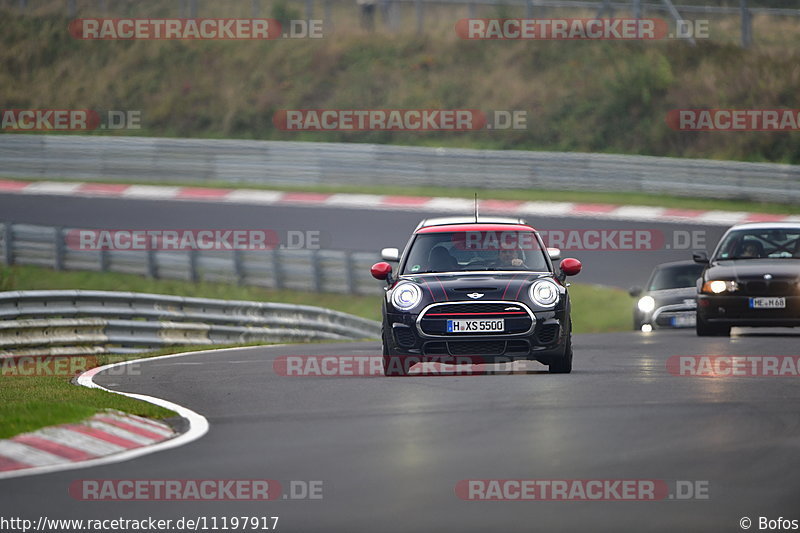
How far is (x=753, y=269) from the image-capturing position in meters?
18.5

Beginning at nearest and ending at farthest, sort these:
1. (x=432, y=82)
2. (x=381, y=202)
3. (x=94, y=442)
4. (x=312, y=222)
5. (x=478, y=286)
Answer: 1. (x=94, y=442)
2. (x=478, y=286)
3. (x=312, y=222)
4. (x=381, y=202)
5. (x=432, y=82)

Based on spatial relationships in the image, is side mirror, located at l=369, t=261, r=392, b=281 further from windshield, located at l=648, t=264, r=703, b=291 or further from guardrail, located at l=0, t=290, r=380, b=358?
windshield, located at l=648, t=264, r=703, b=291

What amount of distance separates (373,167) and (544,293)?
935 inches

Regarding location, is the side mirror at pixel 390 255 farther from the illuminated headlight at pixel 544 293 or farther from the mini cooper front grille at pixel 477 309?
the illuminated headlight at pixel 544 293

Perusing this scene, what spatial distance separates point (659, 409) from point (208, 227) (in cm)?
2299

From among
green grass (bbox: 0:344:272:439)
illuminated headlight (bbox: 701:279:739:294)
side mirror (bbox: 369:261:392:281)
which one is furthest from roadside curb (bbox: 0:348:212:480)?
illuminated headlight (bbox: 701:279:739:294)

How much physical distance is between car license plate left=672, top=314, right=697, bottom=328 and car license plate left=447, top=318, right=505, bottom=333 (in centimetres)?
942

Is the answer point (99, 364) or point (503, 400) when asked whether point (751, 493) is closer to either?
point (503, 400)

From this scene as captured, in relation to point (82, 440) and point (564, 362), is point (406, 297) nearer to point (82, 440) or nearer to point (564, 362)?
point (564, 362)

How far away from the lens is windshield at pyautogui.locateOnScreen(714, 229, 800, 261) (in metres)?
19.2

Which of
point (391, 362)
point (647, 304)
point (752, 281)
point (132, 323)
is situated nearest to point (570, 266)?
point (391, 362)

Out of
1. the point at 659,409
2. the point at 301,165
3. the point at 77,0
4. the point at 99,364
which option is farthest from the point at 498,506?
the point at 77,0

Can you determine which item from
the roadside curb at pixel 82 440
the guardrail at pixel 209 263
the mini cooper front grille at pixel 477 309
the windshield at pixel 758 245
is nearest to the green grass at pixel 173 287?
the guardrail at pixel 209 263

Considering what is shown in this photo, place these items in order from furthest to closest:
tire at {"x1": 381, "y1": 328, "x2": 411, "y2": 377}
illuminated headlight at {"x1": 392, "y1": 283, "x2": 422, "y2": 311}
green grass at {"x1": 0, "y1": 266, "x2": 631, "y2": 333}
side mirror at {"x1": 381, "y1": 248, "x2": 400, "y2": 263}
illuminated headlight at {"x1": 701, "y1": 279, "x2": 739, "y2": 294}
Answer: green grass at {"x1": 0, "y1": 266, "x2": 631, "y2": 333}, illuminated headlight at {"x1": 701, "y1": 279, "x2": 739, "y2": 294}, side mirror at {"x1": 381, "y1": 248, "x2": 400, "y2": 263}, tire at {"x1": 381, "y1": 328, "x2": 411, "y2": 377}, illuminated headlight at {"x1": 392, "y1": 283, "x2": 422, "y2": 311}
